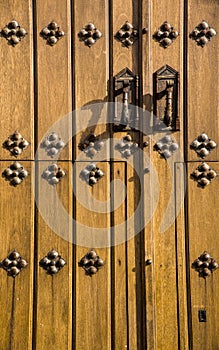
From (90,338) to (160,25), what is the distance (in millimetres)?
1450

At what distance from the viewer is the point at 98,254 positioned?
2.50 meters

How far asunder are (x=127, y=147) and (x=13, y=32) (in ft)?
2.39

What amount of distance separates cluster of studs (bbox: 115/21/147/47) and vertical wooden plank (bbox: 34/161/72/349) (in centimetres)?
61

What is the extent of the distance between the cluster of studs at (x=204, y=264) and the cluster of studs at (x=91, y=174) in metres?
0.58

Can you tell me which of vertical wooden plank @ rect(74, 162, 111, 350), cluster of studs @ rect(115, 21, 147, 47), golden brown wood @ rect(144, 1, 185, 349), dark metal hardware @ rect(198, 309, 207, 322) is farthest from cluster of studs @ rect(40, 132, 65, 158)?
dark metal hardware @ rect(198, 309, 207, 322)

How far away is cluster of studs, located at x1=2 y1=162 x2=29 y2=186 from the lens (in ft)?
8.17

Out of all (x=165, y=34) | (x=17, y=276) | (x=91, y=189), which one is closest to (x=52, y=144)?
(x=91, y=189)

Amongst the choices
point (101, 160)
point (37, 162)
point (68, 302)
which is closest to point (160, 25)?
point (101, 160)

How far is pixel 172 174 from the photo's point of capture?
8.29ft

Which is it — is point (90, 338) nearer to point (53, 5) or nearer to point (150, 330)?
point (150, 330)

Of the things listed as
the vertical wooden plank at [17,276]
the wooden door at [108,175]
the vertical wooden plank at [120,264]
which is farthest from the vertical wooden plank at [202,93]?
the vertical wooden plank at [17,276]

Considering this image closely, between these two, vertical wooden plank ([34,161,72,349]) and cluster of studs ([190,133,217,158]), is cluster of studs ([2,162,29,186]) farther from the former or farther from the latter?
cluster of studs ([190,133,217,158])

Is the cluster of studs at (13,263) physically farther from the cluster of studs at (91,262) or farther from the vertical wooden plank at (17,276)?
the cluster of studs at (91,262)

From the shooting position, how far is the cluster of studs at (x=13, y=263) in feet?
8.11
